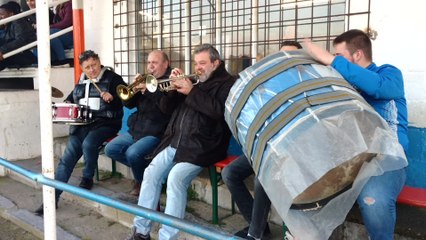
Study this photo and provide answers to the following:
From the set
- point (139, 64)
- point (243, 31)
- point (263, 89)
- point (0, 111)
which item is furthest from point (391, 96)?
point (0, 111)

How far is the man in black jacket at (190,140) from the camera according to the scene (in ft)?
9.83

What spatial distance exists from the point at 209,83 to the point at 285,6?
3.74 feet

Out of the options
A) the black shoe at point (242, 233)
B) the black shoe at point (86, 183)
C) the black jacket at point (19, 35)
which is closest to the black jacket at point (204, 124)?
the black shoe at point (242, 233)

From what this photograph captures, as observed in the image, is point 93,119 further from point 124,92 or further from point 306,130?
point 306,130

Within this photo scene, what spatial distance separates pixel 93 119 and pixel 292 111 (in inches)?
106

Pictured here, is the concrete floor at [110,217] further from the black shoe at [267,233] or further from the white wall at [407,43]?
the white wall at [407,43]

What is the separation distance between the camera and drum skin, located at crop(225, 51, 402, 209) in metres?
1.76

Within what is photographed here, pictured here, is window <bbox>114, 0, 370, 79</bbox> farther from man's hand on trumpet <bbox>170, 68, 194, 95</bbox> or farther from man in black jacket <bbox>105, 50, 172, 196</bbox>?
man's hand on trumpet <bbox>170, 68, 194, 95</bbox>

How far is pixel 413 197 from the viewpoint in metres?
2.45

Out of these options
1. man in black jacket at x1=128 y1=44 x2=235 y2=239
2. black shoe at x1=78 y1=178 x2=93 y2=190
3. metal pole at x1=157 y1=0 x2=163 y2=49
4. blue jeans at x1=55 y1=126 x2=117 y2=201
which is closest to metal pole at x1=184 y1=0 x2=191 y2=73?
metal pole at x1=157 y1=0 x2=163 y2=49

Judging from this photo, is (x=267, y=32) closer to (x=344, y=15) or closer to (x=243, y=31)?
(x=243, y=31)

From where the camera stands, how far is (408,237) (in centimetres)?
250

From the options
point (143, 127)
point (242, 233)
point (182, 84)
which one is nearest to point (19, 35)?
point (143, 127)

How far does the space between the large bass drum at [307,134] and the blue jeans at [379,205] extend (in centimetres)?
33
